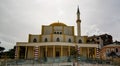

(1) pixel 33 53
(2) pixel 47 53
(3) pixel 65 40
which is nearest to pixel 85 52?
(3) pixel 65 40

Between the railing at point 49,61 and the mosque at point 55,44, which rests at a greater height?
the mosque at point 55,44

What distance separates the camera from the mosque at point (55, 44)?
51.7 meters

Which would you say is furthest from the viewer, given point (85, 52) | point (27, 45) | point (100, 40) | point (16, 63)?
point (100, 40)

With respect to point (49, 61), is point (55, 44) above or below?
above

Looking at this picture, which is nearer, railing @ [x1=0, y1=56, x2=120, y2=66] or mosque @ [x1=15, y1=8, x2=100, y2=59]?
railing @ [x1=0, y1=56, x2=120, y2=66]

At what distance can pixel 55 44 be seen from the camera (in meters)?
50.6

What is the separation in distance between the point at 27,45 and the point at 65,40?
34.1 ft

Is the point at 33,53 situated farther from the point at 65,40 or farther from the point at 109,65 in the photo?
the point at 109,65

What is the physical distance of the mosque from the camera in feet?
170

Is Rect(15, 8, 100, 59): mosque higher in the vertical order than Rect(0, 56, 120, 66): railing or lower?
higher

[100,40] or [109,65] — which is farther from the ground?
[100,40]

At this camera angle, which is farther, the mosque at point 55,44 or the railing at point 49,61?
the mosque at point 55,44

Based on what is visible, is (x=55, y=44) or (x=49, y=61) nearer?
(x=49, y=61)

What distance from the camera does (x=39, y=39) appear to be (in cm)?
5588
